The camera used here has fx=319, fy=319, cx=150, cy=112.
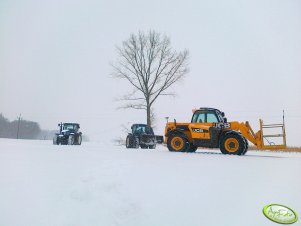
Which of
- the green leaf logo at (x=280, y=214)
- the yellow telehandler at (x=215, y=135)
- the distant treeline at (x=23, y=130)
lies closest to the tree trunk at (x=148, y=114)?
the yellow telehandler at (x=215, y=135)

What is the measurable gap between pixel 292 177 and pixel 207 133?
18.3 ft

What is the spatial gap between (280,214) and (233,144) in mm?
6631

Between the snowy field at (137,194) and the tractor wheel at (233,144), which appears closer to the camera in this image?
the snowy field at (137,194)

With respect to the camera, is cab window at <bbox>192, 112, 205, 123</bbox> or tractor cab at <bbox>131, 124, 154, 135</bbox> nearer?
cab window at <bbox>192, 112, 205, 123</bbox>

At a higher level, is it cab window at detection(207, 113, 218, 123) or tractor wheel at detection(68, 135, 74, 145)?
cab window at detection(207, 113, 218, 123)

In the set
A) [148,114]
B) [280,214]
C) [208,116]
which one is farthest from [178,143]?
[148,114]

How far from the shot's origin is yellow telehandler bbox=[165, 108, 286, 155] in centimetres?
1209

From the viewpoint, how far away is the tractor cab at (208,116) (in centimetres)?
1300

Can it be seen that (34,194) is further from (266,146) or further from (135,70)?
(135,70)

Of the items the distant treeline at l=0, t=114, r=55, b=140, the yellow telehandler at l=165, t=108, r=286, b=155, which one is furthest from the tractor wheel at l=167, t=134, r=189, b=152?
the distant treeline at l=0, t=114, r=55, b=140

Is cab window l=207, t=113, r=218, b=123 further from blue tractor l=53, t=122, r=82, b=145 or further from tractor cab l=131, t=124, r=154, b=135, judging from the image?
blue tractor l=53, t=122, r=82, b=145

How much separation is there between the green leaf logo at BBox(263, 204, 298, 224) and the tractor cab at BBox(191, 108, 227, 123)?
23.9 ft

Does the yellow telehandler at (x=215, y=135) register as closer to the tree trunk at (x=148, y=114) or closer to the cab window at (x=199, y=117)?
the cab window at (x=199, y=117)

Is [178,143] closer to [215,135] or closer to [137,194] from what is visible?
[215,135]
